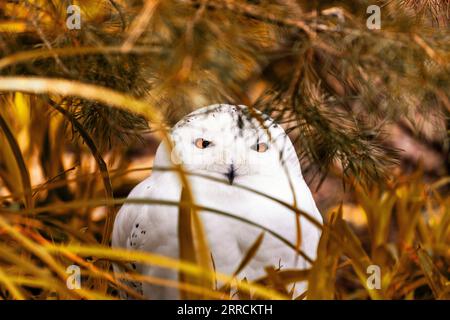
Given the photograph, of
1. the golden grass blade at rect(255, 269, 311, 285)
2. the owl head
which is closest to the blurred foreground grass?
the golden grass blade at rect(255, 269, 311, 285)

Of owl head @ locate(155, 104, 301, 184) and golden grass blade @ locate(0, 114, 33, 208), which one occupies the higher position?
owl head @ locate(155, 104, 301, 184)

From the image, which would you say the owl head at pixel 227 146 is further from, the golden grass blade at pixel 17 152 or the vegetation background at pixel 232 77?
the golden grass blade at pixel 17 152

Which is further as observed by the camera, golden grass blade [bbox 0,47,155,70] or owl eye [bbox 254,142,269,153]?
owl eye [bbox 254,142,269,153]

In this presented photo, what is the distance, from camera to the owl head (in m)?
1.21

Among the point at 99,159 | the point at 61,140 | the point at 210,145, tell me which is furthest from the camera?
the point at 61,140

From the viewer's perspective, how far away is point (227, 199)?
51.0 inches

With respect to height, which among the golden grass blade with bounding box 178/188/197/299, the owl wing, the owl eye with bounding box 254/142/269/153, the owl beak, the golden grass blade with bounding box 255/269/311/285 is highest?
the owl eye with bounding box 254/142/269/153

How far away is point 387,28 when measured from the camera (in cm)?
119

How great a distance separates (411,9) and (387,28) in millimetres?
51

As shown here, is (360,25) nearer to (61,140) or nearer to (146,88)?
(146,88)

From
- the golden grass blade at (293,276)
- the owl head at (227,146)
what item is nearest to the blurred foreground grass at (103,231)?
the golden grass blade at (293,276)

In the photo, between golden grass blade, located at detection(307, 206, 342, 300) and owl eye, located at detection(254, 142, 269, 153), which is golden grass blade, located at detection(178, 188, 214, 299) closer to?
golden grass blade, located at detection(307, 206, 342, 300)

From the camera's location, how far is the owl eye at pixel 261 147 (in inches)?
49.3
